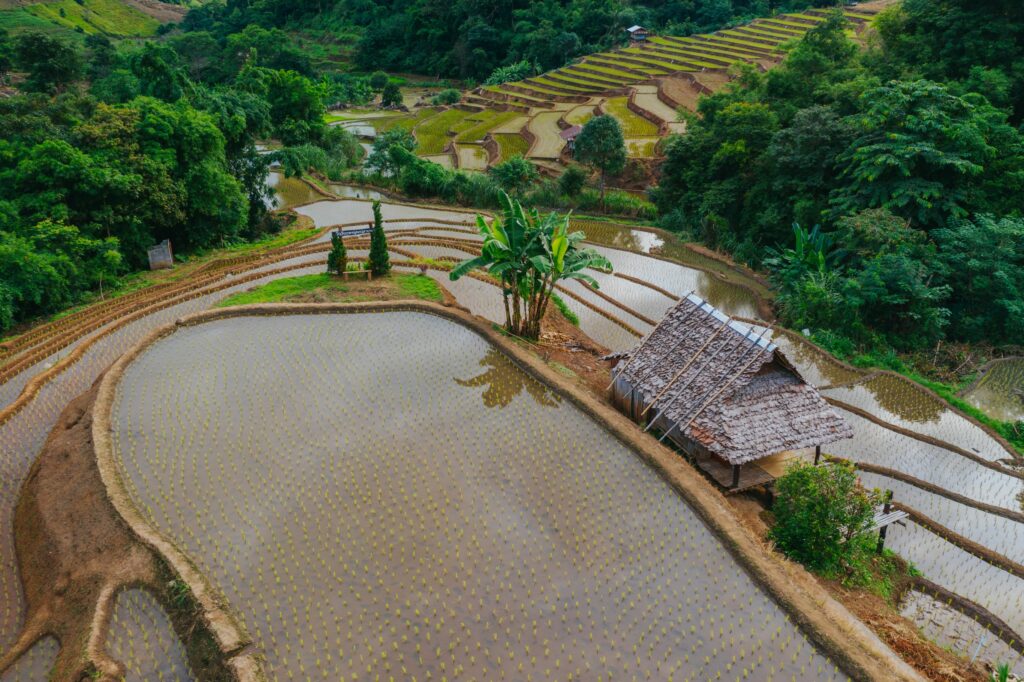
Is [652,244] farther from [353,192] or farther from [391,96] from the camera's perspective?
[391,96]

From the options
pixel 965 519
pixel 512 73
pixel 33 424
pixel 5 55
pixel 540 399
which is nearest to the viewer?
pixel 965 519

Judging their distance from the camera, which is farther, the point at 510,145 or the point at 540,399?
the point at 510,145

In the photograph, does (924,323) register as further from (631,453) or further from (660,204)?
(660,204)

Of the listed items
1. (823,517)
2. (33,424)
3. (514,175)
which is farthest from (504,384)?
(514,175)

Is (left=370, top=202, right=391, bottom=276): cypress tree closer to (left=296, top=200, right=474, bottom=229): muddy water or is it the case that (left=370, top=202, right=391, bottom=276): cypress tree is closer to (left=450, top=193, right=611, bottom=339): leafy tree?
(left=450, top=193, right=611, bottom=339): leafy tree

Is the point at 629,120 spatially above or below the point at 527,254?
above

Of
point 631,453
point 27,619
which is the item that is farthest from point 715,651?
point 27,619
